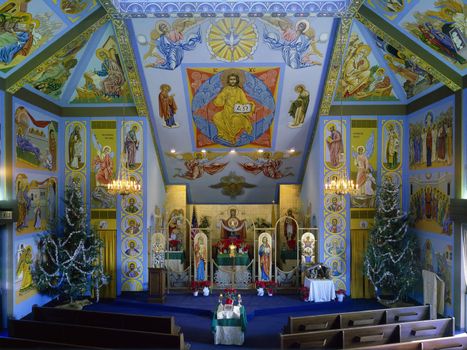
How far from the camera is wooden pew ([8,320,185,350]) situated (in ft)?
29.2

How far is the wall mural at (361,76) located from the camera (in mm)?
12883

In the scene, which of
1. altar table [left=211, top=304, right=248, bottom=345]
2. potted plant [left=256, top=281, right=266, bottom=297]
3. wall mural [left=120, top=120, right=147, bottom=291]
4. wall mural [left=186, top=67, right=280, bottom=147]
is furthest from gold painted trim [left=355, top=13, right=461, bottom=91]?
potted plant [left=256, top=281, right=266, bottom=297]

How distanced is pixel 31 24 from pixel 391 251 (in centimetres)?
1291

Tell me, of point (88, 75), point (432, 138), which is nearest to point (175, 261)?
point (88, 75)

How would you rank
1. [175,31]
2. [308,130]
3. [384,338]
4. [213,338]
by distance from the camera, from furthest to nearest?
[308,130]
[175,31]
[213,338]
[384,338]

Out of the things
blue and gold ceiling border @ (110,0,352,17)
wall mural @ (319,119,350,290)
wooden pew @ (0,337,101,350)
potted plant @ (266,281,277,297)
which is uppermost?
blue and gold ceiling border @ (110,0,352,17)

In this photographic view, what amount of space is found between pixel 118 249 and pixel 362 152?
10.1 m

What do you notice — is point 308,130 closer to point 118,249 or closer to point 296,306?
point 296,306

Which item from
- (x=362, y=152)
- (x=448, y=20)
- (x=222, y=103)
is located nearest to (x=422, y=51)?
(x=448, y=20)

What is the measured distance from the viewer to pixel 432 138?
1311cm

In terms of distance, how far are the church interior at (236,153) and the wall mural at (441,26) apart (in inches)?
2.2

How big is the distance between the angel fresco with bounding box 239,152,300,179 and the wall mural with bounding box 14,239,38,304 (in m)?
8.86

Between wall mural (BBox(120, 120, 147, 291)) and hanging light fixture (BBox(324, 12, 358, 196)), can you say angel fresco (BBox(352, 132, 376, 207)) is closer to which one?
hanging light fixture (BBox(324, 12, 358, 196))

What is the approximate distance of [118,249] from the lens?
49.9 feet
